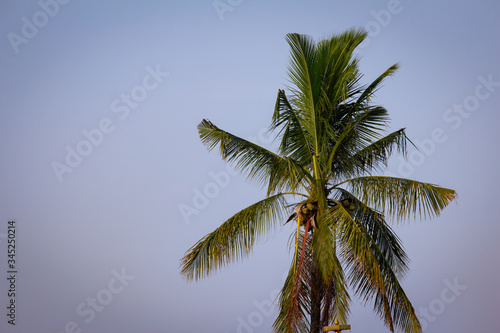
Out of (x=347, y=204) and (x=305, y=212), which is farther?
(x=347, y=204)

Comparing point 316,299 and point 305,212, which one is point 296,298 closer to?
point 316,299

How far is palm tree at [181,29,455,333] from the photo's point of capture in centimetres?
1382

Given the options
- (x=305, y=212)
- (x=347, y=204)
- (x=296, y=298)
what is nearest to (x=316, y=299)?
(x=296, y=298)

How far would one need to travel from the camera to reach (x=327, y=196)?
1512cm

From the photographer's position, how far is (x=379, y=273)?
1340 cm

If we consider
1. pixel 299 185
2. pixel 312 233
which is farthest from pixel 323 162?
pixel 312 233

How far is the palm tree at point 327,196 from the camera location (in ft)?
45.3

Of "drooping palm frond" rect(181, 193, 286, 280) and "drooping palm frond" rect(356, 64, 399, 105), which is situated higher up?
"drooping palm frond" rect(356, 64, 399, 105)

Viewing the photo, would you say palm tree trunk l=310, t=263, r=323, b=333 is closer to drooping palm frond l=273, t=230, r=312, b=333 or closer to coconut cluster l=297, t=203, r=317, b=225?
drooping palm frond l=273, t=230, r=312, b=333

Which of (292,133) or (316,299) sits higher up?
(292,133)

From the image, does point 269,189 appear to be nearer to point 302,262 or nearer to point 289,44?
point 302,262

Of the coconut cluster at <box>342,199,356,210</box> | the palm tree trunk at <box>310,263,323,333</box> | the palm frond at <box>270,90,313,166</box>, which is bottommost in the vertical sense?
the palm tree trunk at <box>310,263,323,333</box>

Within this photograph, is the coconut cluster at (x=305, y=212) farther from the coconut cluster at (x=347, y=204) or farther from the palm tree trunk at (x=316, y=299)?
the palm tree trunk at (x=316, y=299)

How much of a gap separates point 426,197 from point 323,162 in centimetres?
239
